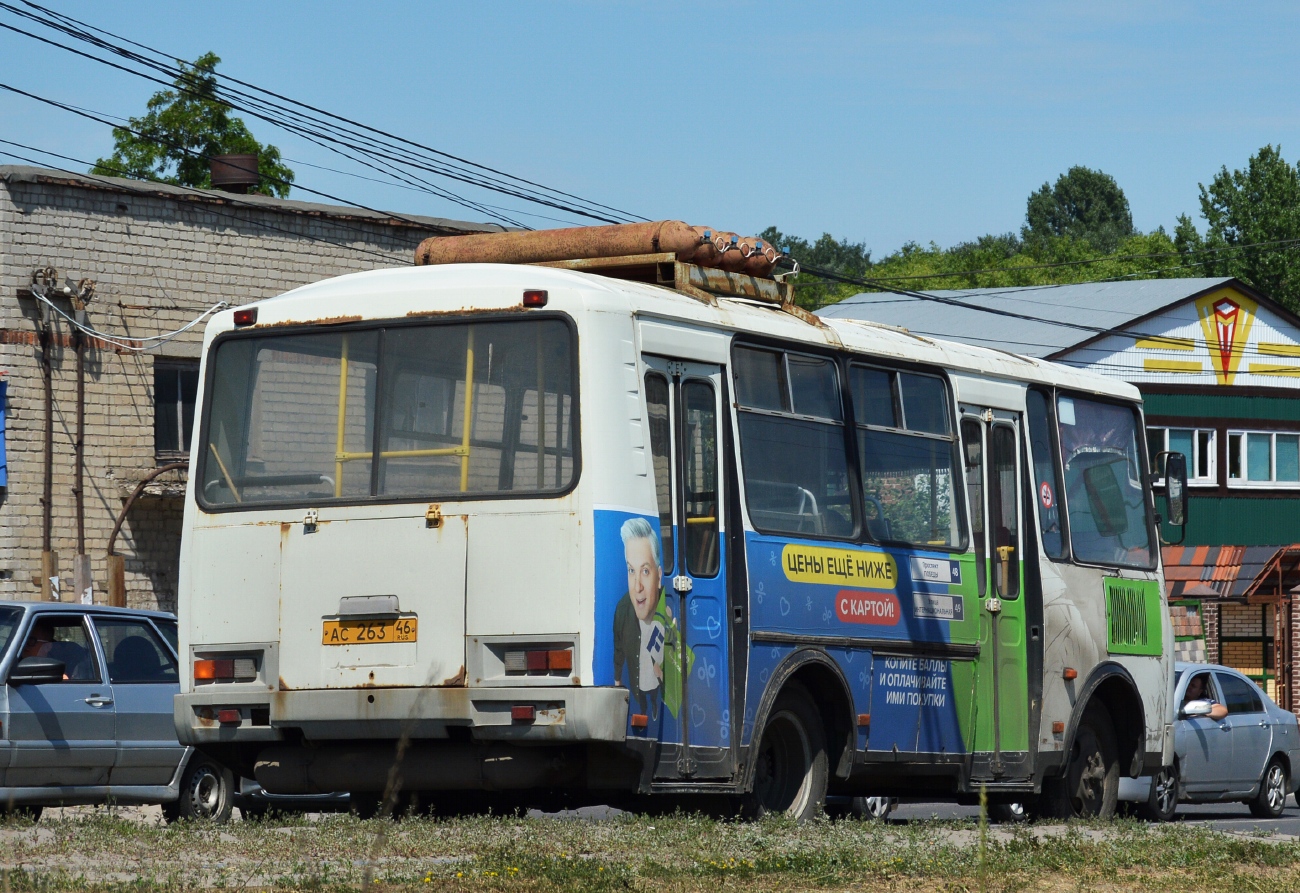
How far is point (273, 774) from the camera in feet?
33.8

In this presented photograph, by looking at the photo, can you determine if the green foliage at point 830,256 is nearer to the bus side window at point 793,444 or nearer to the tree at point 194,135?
the tree at point 194,135

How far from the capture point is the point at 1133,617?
1471 centimetres

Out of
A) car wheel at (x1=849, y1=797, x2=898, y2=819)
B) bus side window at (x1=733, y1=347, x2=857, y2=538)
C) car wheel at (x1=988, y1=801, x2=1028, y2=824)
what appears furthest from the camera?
car wheel at (x1=988, y1=801, x2=1028, y2=824)

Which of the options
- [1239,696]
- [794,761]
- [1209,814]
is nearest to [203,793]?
[794,761]

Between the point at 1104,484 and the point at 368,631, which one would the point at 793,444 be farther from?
the point at 1104,484

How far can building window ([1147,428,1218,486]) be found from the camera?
46.1 m

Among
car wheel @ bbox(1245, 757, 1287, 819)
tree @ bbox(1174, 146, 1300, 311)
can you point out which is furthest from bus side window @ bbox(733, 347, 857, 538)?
tree @ bbox(1174, 146, 1300, 311)

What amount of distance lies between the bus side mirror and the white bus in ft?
11.5

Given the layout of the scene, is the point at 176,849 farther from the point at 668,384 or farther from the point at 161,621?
the point at 161,621

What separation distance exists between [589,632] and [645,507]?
2.52 ft

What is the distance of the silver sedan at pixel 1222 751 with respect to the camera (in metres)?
16.9

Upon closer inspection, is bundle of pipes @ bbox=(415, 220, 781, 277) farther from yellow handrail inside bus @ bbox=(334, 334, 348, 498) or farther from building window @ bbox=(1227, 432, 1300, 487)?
building window @ bbox=(1227, 432, 1300, 487)

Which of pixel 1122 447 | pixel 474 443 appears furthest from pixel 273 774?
pixel 1122 447

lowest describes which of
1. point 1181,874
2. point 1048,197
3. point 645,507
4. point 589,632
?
point 1181,874
